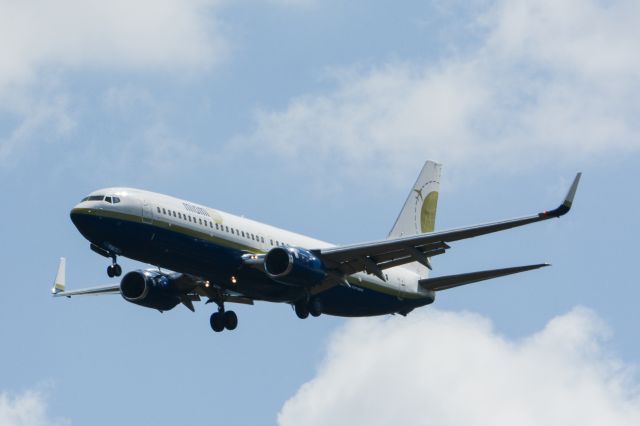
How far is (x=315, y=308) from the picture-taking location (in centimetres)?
6731

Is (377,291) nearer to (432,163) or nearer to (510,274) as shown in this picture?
(510,274)

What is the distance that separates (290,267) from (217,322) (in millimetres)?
8361

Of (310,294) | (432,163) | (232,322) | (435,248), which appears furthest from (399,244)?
(432,163)

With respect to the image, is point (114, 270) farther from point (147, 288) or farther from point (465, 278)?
point (465, 278)

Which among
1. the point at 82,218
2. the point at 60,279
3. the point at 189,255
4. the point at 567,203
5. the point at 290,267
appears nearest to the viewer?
the point at 567,203

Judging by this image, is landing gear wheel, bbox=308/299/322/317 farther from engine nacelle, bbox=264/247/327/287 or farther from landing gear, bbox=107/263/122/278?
landing gear, bbox=107/263/122/278

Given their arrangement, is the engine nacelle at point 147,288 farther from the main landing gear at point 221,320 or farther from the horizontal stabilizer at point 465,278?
the horizontal stabilizer at point 465,278

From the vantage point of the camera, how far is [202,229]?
207 feet

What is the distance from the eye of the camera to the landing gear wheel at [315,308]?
67.3 m

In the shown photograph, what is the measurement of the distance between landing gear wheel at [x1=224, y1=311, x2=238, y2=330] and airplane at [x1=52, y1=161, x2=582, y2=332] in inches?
2.1

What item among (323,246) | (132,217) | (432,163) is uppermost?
(432,163)

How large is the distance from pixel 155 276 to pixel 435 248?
1527cm

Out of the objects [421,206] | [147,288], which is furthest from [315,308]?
[421,206]

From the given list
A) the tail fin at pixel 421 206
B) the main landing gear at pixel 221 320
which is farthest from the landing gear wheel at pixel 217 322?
the tail fin at pixel 421 206
